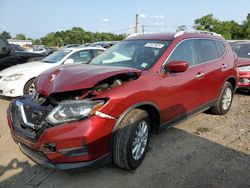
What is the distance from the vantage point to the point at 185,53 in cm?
457

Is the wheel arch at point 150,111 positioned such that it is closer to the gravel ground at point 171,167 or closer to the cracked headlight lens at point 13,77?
the gravel ground at point 171,167

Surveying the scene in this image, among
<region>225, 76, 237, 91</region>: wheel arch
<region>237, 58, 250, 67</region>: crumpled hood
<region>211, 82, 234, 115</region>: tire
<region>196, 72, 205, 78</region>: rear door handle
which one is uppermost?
<region>196, 72, 205, 78</region>: rear door handle

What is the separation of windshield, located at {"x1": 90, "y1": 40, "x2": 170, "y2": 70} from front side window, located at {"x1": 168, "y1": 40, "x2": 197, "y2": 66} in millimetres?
185

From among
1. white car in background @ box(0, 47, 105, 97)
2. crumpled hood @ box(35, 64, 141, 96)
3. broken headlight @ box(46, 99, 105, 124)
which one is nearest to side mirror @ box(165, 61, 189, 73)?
crumpled hood @ box(35, 64, 141, 96)

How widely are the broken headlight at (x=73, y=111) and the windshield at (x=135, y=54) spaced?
118 centimetres

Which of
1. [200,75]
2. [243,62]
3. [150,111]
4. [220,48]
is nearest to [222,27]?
[243,62]

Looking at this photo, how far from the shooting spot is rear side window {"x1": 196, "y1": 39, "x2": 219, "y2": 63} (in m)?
4.98

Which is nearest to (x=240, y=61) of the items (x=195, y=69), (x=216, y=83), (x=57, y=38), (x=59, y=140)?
(x=216, y=83)

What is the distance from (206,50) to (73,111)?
312 centimetres

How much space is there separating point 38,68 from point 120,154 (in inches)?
184

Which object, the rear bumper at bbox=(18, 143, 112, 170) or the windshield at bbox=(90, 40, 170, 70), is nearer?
the rear bumper at bbox=(18, 143, 112, 170)

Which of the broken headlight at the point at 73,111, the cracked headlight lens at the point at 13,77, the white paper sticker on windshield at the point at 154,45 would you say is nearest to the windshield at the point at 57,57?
the cracked headlight lens at the point at 13,77

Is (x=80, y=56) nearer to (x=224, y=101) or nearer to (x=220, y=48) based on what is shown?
(x=220, y=48)

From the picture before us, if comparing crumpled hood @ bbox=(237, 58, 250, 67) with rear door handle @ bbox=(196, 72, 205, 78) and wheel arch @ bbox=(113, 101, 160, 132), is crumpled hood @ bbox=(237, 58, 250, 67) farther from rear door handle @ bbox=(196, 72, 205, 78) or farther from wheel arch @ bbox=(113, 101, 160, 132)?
wheel arch @ bbox=(113, 101, 160, 132)
